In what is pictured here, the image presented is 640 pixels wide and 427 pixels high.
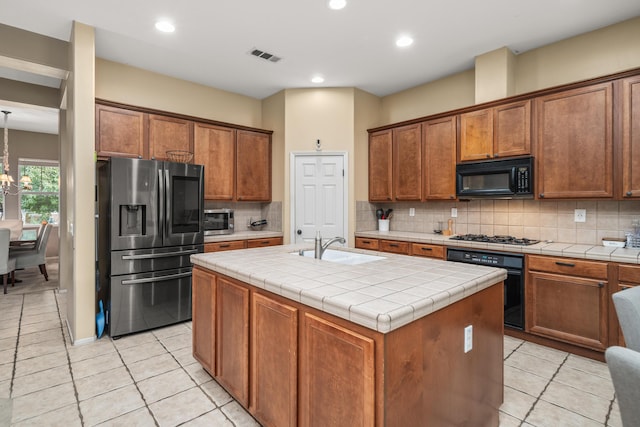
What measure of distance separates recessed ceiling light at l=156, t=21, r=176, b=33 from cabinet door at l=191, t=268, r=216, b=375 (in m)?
2.33

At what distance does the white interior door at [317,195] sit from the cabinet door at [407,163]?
74 cm

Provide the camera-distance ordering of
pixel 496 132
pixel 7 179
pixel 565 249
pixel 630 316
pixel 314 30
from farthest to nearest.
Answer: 1. pixel 7 179
2. pixel 496 132
3. pixel 314 30
4. pixel 565 249
5. pixel 630 316

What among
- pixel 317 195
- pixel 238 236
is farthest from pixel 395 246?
pixel 238 236

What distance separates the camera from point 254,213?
203 inches

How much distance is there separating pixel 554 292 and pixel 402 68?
116 inches

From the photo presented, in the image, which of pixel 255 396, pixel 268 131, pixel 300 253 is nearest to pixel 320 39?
pixel 268 131

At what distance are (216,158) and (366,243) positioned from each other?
7.66 feet

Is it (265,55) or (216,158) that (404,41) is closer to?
(265,55)

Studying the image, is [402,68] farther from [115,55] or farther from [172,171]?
[115,55]

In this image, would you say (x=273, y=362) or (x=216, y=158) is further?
(x=216, y=158)

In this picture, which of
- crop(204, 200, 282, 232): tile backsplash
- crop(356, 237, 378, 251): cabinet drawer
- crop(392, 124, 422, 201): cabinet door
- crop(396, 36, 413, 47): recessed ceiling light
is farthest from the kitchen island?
crop(204, 200, 282, 232): tile backsplash

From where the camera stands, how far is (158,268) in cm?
336

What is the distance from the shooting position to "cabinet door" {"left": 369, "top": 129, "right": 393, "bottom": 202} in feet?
15.0

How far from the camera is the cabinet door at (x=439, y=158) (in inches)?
154
